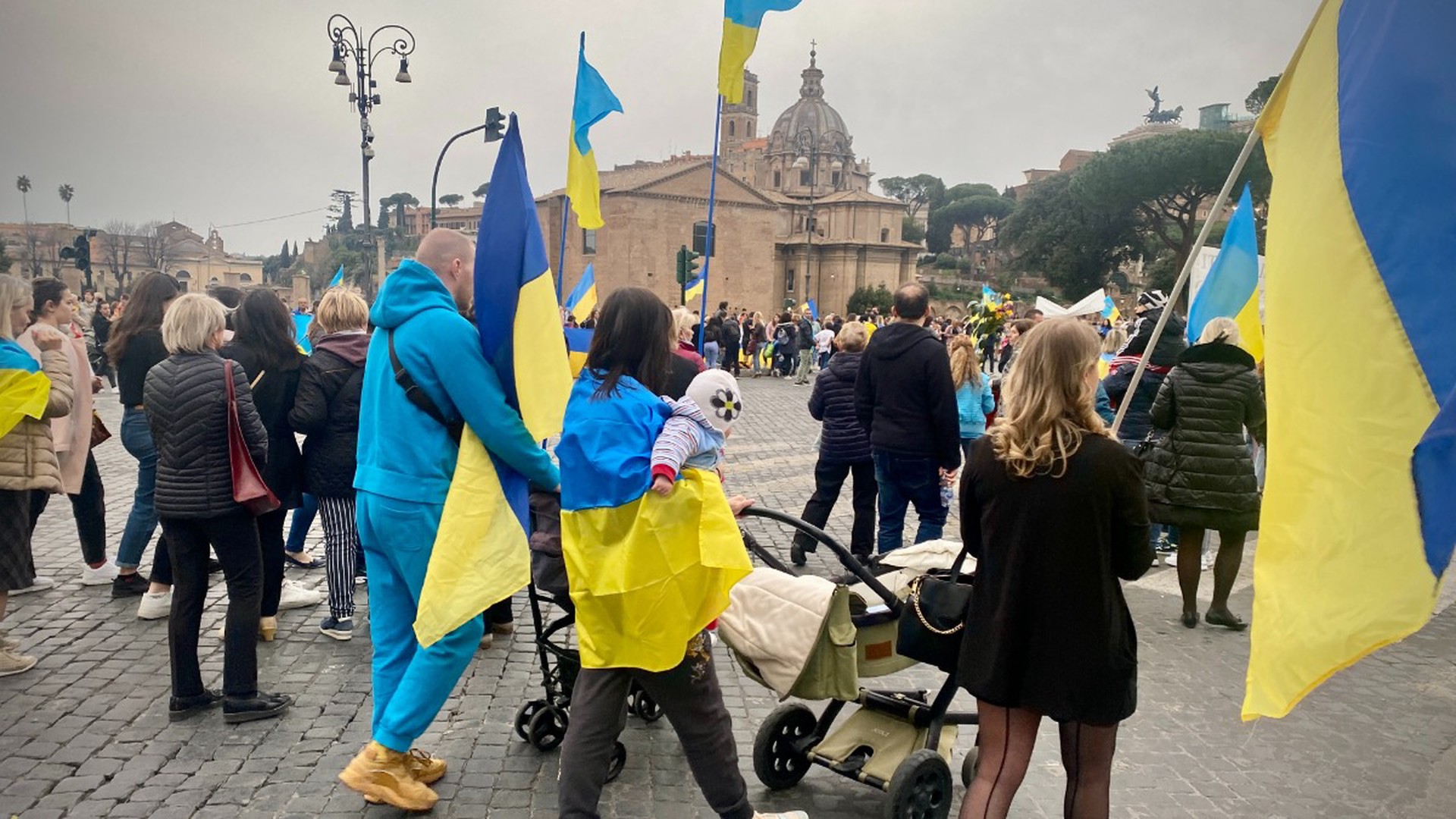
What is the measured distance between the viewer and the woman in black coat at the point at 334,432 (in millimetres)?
5332

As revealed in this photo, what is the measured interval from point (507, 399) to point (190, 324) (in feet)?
5.35

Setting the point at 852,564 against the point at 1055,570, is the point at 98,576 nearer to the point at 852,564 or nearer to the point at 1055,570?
the point at 852,564

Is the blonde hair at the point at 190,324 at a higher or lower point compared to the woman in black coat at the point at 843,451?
higher

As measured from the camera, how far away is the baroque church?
77688 millimetres

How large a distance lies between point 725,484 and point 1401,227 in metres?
8.45

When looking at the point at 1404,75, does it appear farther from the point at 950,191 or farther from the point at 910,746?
the point at 950,191

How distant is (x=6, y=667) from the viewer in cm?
497

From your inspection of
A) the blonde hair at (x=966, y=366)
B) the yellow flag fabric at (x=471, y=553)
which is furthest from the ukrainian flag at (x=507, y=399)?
the blonde hair at (x=966, y=366)

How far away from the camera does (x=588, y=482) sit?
3119 mm

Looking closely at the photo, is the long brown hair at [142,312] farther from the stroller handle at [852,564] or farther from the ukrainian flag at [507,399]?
the stroller handle at [852,564]

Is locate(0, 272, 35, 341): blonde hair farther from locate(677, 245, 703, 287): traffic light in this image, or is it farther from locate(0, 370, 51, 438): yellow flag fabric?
locate(677, 245, 703, 287): traffic light

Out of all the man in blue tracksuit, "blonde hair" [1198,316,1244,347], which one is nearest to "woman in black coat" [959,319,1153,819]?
the man in blue tracksuit

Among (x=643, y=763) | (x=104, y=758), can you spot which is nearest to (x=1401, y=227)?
(x=643, y=763)

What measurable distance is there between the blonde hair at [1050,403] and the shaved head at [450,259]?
2012 millimetres
